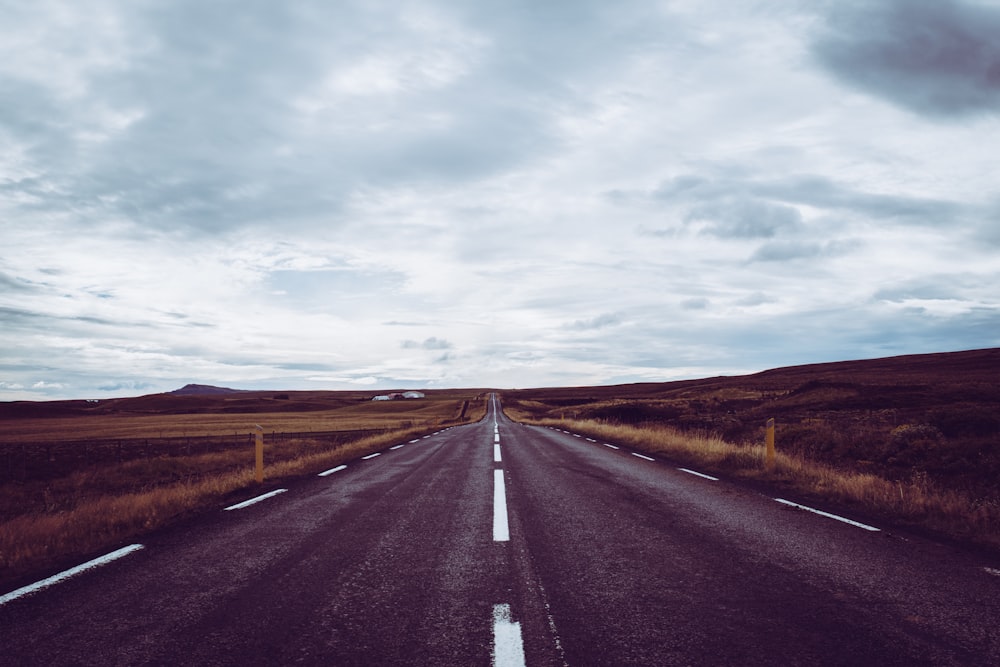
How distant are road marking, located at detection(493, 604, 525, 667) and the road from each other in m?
0.02

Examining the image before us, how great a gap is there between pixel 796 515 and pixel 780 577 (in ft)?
10.9

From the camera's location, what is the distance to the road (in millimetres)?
3678

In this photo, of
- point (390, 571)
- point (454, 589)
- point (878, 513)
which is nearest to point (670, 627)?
point (454, 589)

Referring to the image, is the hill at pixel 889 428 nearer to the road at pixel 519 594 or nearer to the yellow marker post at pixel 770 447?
the yellow marker post at pixel 770 447

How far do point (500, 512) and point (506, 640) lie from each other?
4548 millimetres

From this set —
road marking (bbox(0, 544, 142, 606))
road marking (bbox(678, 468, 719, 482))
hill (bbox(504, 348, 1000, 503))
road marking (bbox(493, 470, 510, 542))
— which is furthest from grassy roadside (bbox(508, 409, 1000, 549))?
road marking (bbox(0, 544, 142, 606))

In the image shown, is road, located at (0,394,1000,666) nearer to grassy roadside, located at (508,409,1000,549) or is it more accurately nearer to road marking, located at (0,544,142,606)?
road marking, located at (0,544,142,606)

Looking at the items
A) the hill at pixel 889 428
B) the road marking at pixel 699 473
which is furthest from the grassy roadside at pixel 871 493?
the hill at pixel 889 428

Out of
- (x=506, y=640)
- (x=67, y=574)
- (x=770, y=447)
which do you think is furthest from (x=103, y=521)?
(x=770, y=447)

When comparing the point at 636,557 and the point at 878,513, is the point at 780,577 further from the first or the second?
the point at 878,513

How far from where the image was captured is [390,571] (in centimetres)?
541

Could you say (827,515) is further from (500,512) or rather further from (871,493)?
(500,512)

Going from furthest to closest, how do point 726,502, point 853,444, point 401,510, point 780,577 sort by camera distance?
point 853,444
point 726,502
point 401,510
point 780,577

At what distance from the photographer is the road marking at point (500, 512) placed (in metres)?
6.84
